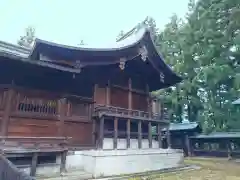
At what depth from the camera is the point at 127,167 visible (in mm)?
9961

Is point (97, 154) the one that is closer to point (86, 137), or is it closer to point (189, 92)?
point (86, 137)

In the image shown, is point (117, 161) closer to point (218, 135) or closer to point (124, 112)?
point (124, 112)

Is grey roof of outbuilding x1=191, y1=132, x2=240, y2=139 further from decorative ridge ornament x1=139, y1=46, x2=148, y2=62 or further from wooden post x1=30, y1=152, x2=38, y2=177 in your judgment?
wooden post x1=30, y1=152, x2=38, y2=177

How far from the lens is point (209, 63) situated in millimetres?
24000

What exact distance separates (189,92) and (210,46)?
701cm

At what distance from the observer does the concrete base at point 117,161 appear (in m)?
8.96

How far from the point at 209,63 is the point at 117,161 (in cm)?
1795

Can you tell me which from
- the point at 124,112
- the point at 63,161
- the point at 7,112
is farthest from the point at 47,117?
the point at 124,112

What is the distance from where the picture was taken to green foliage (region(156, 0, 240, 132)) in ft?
68.3

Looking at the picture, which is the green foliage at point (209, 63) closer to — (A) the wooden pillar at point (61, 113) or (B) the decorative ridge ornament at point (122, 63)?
(B) the decorative ridge ornament at point (122, 63)

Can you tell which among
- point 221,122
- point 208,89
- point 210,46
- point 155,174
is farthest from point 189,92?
point 155,174

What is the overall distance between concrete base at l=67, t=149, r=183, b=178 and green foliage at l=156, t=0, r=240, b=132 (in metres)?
7.75

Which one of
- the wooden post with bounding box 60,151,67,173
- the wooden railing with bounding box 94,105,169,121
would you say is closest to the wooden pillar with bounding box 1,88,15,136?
the wooden post with bounding box 60,151,67,173

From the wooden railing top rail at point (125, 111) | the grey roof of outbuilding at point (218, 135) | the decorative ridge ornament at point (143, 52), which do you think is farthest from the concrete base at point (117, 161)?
the grey roof of outbuilding at point (218, 135)
